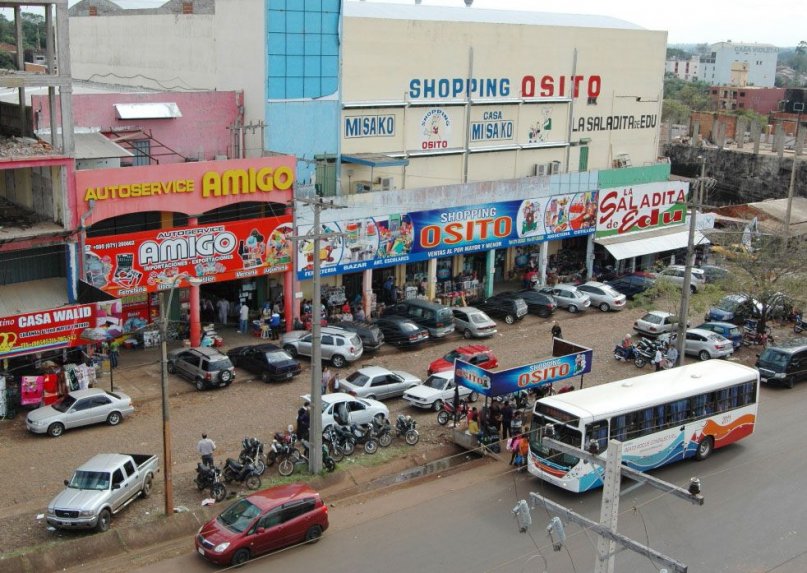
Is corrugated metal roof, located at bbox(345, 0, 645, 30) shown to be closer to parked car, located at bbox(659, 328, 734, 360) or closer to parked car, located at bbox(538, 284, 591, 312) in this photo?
parked car, located at bbox(538, 284, 591, 312)

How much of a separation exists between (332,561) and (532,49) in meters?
33.4

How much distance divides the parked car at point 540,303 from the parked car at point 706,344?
20.4ft

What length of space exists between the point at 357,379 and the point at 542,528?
10.5 m

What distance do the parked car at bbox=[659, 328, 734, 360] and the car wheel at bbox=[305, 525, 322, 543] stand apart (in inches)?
801

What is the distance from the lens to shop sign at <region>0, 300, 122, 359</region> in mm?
28891

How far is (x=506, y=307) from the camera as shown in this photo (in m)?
42.1

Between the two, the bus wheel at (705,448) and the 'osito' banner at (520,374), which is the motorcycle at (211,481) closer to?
the 'osito' banner at (520,374)

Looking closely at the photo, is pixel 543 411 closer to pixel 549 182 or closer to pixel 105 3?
pixel 549 182

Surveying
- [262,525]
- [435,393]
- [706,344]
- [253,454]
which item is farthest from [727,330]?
[262,525]

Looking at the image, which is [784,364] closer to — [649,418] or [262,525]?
[649,418]

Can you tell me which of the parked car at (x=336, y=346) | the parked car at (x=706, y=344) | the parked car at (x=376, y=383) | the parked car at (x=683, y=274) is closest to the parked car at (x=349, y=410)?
the parked car at (x=376, y=383)

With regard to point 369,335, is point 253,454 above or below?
below

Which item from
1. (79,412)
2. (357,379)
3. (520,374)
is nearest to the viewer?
(520,374)

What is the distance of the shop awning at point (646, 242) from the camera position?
49438mm
